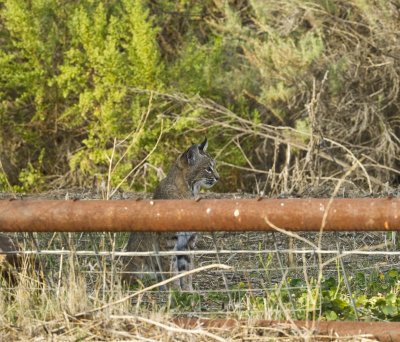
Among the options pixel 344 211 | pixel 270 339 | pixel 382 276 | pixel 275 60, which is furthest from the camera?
pixel 275 60

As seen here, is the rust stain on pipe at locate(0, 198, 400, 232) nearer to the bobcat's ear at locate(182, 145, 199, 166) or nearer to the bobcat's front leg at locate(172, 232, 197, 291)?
the bobcat's front leg at locate(172, 232, 197, 291)

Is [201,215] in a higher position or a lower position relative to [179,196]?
higher

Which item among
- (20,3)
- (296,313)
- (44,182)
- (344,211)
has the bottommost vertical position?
(44,182)

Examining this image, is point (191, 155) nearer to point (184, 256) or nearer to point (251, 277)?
point (184, 256)

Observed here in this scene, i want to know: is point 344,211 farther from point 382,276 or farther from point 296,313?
point 382,276

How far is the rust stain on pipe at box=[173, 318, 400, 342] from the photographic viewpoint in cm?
390

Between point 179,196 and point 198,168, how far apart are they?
0.57 meters

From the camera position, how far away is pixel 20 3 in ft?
42.1

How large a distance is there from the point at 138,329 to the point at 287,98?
8.74 meters

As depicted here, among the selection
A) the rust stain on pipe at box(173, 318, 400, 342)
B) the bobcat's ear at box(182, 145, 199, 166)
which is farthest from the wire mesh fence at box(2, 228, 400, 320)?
the bobcat's ear at box(182, 145, 199, 166)

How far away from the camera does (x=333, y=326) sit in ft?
13.0

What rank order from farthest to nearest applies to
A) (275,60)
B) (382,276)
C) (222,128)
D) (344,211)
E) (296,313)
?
(222,128) < (275,60) < (382,276) < (296,313) < (344,211)

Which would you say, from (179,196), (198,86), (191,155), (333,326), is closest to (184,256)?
(179,196)

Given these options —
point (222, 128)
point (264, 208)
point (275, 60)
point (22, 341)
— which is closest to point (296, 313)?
point (264, 208)
